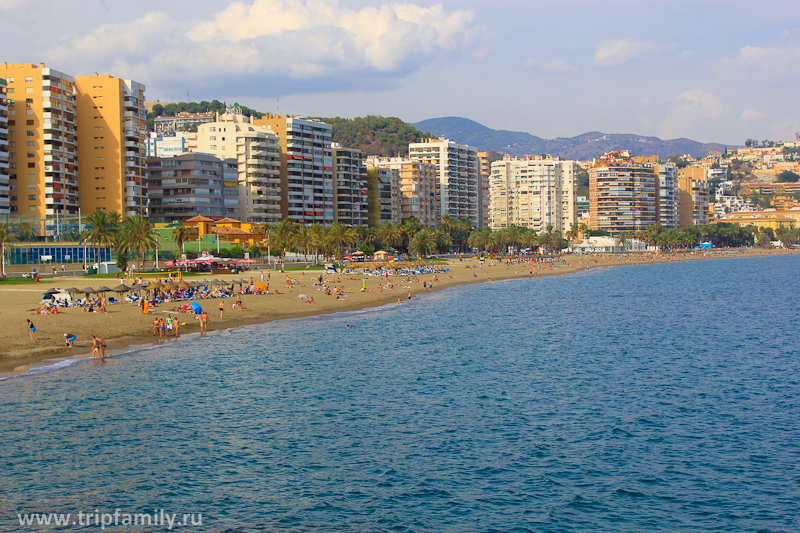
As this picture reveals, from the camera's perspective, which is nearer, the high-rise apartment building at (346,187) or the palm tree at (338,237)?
the palm tree at (338,237)

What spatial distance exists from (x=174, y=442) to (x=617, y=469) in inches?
560

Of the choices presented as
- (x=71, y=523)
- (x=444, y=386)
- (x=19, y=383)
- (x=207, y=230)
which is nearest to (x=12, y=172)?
(x=207, y=230)

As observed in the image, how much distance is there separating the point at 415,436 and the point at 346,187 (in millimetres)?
139082

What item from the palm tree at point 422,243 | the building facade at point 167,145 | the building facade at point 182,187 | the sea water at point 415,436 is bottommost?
the sea water at point 415,436

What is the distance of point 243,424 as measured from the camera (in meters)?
24.8

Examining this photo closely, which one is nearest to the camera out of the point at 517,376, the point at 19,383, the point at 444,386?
the point at 19,383

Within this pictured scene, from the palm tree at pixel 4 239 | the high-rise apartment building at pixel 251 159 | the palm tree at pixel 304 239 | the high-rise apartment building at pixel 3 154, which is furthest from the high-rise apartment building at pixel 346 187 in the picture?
the palm tree at pixel 4 239

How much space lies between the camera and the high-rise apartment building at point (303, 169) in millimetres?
146500

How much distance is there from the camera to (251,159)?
138 m

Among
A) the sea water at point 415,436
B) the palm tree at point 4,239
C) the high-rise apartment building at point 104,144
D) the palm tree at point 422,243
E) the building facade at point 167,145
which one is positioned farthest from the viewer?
the building facade at point 167,145

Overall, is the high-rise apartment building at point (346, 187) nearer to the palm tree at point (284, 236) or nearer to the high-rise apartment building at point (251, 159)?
the high-rise apartment building at point (251, 159)

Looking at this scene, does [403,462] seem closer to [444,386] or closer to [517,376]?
[444,386]

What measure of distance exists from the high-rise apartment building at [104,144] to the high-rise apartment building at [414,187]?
8238 cm

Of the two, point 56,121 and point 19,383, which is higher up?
point 56,121
